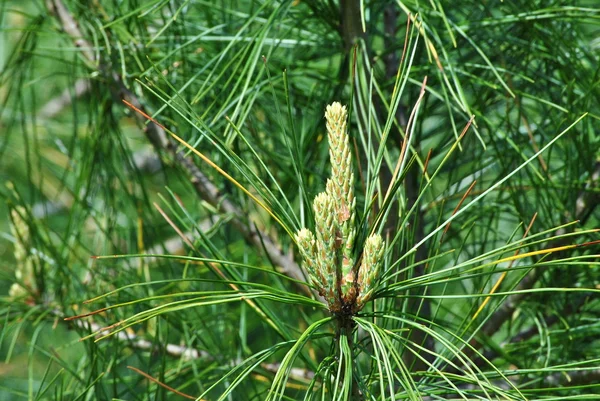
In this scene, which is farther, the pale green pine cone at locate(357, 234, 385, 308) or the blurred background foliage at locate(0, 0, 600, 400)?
the blurred background foliage at locate(0, 0, 600, 400)

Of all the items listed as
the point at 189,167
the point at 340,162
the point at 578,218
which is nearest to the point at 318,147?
the point at 189,167

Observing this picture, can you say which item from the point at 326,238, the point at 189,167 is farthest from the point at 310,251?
the point at 189,167

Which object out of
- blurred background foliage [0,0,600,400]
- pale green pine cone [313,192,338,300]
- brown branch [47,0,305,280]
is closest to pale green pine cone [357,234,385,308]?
pale green pine cone [313,192,338,300]

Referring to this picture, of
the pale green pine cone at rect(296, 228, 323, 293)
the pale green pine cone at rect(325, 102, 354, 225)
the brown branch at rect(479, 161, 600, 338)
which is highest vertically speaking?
the pale green pine cone at rect(325, 102, 354, 225)

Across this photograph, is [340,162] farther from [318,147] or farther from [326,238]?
[318,147]

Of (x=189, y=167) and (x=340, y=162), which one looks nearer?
(x=340, y=162)

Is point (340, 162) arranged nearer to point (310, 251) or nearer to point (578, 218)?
point (310, 251)

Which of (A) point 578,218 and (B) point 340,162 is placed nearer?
(B) point 340,162

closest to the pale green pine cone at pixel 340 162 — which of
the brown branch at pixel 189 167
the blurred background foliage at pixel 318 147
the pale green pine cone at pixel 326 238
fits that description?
the pale green pine cone at pixel 326 238

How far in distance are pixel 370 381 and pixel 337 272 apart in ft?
0.42

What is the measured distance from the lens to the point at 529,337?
906 millimetres

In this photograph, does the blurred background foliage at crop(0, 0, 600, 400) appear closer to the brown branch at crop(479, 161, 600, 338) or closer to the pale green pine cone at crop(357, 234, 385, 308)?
the brown branch at crop(479, 161, 600, 338)

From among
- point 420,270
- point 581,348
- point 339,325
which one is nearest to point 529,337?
point 581,348

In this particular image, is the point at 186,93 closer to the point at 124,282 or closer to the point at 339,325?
the point at 124,282
